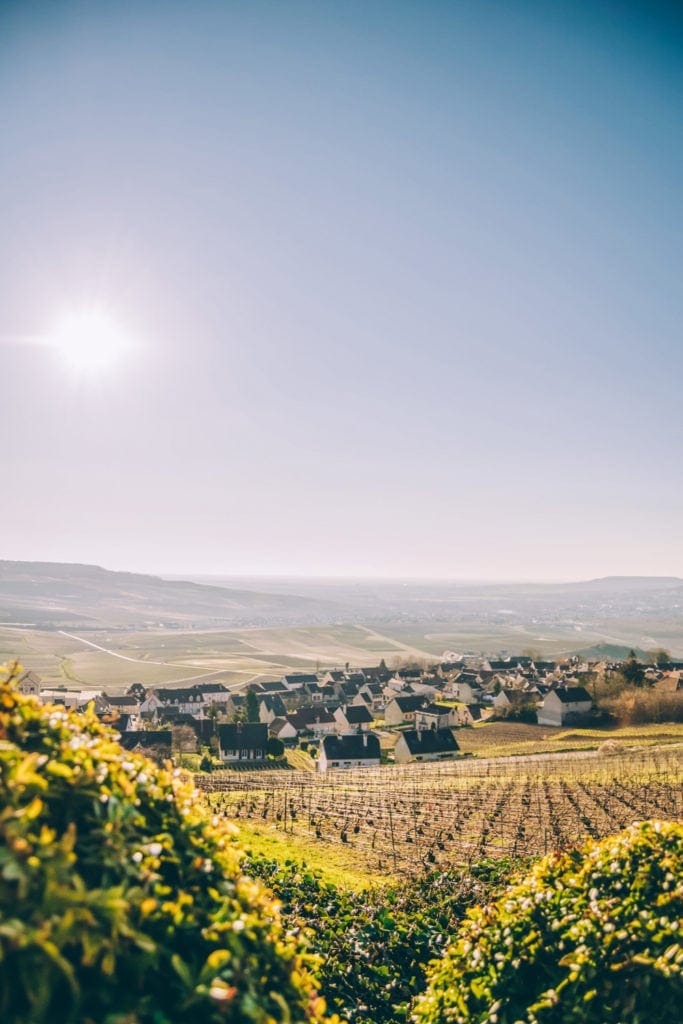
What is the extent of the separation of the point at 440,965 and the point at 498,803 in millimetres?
30581

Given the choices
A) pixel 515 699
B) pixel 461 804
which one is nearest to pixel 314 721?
pixel 515 699

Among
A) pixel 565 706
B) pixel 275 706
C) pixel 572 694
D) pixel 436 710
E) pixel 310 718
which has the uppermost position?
pixel 572 694

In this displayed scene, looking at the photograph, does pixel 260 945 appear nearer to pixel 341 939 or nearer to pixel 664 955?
pixel 664 955

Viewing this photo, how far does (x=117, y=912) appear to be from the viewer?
299 centimetres

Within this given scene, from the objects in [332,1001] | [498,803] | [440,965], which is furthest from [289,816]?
[440,965]

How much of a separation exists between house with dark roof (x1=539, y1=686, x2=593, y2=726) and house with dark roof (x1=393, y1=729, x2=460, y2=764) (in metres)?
18.2

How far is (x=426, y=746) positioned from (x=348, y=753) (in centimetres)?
857

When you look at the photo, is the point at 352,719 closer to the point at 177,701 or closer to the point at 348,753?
the point at 348,753

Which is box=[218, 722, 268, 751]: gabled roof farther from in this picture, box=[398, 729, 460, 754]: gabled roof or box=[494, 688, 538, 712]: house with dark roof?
box=[494, 688, 538, 712]: house with dark roof

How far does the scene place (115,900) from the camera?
2939mm

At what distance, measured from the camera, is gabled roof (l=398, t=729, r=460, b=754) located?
216 ft

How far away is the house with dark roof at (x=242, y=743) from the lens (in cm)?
6719

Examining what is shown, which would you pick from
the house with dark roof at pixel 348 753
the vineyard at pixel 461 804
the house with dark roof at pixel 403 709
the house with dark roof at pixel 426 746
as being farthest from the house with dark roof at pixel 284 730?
the vineyard at pixel 461 804

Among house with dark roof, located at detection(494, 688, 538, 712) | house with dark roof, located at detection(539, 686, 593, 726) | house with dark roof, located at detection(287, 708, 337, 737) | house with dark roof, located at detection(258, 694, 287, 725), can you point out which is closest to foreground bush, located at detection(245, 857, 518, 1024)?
house with dark roof, located at detection(539, 686, 593, 726)
